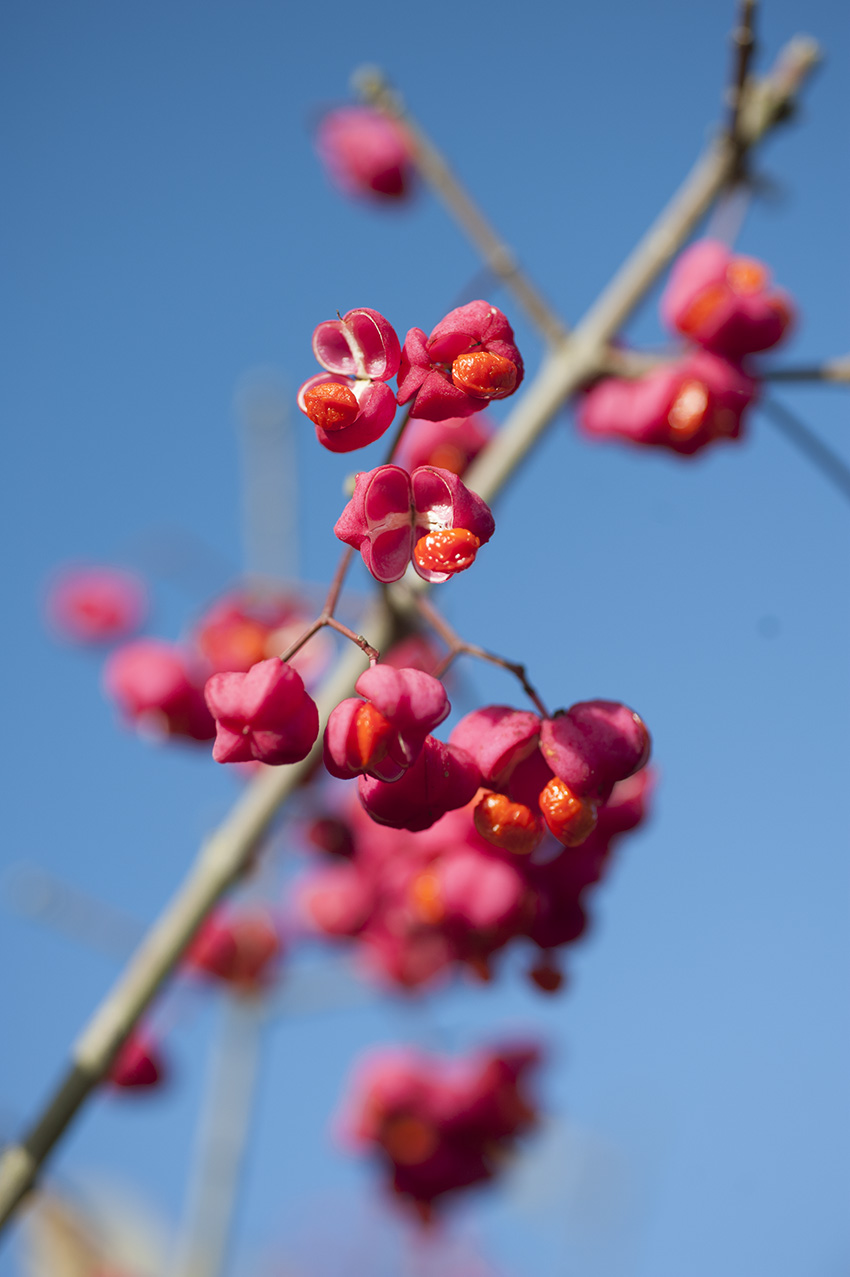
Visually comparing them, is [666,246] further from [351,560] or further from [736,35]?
[351,560]

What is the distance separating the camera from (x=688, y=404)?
72.4 inches

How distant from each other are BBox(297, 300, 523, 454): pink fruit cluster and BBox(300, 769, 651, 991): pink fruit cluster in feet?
1.17

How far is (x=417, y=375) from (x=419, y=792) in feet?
1.32

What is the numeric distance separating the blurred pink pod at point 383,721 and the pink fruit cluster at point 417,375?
227 millimetres

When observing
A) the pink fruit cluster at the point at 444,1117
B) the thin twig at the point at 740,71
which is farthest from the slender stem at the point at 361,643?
the pink fruit cluster at the point at 444,1117

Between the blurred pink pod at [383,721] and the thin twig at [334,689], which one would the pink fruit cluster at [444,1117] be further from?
the blurred pink pod at [383,721]

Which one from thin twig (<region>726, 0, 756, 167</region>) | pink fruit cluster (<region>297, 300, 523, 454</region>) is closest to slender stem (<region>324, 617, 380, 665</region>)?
pink fruit cluster (<region>297, 300, 523, 454</region>)

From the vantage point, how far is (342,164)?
8.93 ft

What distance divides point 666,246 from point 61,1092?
5.40 ft

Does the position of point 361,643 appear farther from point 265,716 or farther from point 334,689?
point 334,689

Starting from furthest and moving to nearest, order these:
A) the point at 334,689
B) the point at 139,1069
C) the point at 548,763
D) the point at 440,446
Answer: the point at 139,1069
the point at 440,446
the point at 334,689
the point at 548,763

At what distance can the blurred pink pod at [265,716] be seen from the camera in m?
1.08

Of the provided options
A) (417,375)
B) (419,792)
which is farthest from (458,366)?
(419,792)

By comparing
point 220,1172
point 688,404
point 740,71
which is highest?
point 740,71
